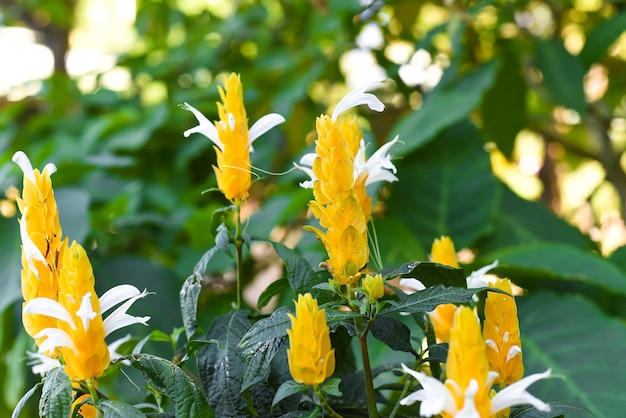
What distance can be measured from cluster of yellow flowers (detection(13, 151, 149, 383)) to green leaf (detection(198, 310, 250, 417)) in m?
0.05

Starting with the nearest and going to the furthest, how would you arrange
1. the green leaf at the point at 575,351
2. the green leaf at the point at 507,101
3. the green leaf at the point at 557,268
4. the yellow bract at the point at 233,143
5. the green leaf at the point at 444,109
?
the yellow bract at the point at 233,143 < the green leaf at the point at 575,351 < the green leaf at the point at 557,268 < the green leaf at the point at 444,109 < the green leaf at the point at 507,101

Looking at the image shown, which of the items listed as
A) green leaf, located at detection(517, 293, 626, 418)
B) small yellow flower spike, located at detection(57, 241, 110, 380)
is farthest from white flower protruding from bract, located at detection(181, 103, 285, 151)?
green leaf, located at detection(517, 293, 626, 418)

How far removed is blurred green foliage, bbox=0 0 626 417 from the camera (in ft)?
2.35

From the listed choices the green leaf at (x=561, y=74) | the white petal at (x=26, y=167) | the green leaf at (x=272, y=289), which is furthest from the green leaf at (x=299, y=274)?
the green leaf at (x=561, y=74)

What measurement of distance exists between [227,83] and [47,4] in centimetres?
138

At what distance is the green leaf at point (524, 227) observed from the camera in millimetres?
913

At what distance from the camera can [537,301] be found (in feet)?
2.36

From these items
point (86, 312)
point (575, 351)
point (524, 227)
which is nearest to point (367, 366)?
point (86, 312)

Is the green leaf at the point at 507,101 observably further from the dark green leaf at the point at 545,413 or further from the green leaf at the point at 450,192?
the dark green leaf at the point at 545,413

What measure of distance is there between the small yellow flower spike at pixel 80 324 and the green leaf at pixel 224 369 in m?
0.06

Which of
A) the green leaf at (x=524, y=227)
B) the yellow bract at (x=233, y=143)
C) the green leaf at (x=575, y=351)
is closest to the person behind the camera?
the yellow bract at (x=233, y=143)

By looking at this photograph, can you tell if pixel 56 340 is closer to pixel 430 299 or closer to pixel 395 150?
pixel 430 299

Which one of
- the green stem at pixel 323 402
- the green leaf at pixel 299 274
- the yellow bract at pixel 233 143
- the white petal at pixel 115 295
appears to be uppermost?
the yellow bract at pixel 233 143

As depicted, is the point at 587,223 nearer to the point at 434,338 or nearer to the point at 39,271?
the point at 434,338
